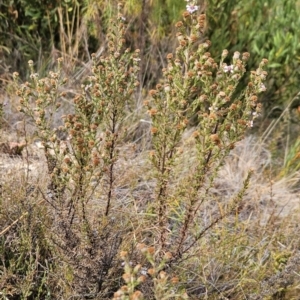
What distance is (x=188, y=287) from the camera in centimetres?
215

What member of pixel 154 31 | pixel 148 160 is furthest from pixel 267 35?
pixel 148 160

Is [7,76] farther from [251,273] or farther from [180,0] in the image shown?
[251,273]

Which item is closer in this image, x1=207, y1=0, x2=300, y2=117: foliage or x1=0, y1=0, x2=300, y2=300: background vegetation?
x1=0, y1=0, x2=300, y2=300: background vegetation

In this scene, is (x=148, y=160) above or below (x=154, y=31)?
below

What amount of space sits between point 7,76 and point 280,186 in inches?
72.4

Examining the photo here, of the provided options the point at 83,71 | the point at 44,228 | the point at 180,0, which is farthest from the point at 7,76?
the point at 44,228

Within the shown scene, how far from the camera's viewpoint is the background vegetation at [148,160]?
172cm

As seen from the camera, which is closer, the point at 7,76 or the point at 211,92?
the point at 211,92

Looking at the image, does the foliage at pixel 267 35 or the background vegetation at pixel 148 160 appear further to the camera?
the foliage at pixel 267 35

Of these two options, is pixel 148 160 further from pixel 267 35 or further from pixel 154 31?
pixel 267 35

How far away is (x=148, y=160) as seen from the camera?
276 cm

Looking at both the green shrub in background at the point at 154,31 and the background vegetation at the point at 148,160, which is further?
the green shrub in background at the point at 154,31

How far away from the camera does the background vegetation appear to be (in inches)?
67.6

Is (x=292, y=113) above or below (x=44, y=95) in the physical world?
below
